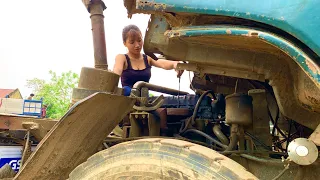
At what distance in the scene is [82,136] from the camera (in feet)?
7.29

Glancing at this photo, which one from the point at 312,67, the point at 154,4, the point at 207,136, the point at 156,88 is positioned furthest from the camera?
the point at 156,88

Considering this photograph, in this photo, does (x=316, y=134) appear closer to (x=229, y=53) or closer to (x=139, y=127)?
(x=229, y=53)

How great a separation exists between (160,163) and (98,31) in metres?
1.78

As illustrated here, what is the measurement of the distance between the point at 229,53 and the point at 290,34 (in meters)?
0.49

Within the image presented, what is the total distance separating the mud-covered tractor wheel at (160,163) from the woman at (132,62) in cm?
159

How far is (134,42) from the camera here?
3.52 m

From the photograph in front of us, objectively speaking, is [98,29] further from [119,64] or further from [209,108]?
[209,108]

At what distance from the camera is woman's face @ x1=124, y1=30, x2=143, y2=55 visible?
3473mm

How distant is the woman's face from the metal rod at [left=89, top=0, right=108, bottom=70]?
1.39 ft

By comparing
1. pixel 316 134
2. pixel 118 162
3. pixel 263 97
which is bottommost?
pixel 118 162

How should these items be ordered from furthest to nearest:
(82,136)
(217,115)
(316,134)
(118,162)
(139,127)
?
(217,115)
(139,127)
(82,136)
(118,162)
(316,134)

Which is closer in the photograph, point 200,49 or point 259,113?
point 200,49

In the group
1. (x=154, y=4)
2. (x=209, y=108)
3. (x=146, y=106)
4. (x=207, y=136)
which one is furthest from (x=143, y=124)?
(x=154, y=4)

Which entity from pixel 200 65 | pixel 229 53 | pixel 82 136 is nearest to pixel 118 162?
pixel 82 136
